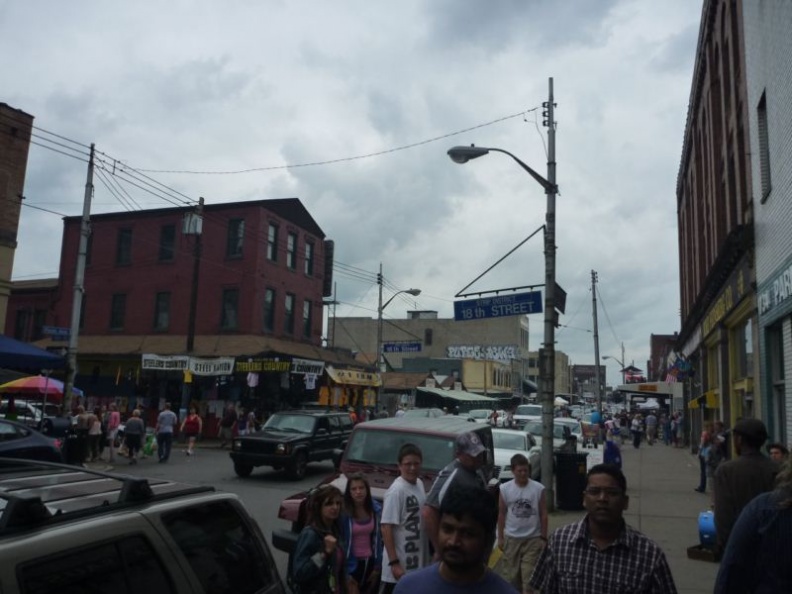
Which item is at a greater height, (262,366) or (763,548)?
(262,366)

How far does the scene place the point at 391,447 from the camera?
9.69m

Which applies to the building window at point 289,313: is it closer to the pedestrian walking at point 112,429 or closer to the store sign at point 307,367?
the store sign at point 307,367

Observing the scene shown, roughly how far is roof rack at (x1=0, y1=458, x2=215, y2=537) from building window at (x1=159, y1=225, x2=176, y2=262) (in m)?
31.1

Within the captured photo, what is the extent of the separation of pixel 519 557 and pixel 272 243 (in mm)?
27654

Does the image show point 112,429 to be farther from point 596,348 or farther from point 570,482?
point 596,348

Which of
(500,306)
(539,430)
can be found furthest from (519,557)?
(539,430)

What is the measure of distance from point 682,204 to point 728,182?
21218mm

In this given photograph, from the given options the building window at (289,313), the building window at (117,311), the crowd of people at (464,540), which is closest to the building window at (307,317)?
the building window at (289,313)

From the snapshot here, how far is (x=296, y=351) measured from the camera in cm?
3244

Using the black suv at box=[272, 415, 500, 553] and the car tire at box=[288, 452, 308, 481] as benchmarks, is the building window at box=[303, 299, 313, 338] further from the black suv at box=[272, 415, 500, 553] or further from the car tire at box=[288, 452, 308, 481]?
the black suv at box=[272, 415, 500, 553]

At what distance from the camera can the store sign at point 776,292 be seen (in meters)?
10.7

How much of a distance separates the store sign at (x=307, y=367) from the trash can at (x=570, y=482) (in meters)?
16.6

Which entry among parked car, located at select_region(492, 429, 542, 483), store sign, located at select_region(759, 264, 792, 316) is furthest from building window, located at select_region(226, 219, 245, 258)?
Result: store sign, located at select_region(759, 264, 792, 316)

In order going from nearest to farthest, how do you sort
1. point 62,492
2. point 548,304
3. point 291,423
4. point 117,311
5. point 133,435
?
1. point 62,492
2. point 548,304
3. point 291,423
4. point 133,435
5. point 117,311
